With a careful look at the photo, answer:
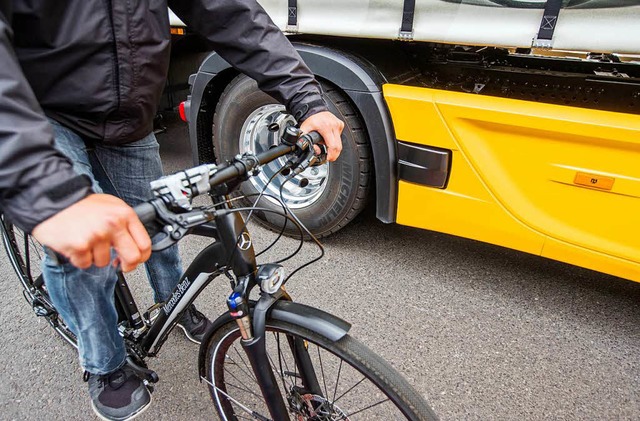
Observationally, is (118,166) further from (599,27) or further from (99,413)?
(599,27)

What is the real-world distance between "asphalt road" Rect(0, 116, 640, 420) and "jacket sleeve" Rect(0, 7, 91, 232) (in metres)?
1.38

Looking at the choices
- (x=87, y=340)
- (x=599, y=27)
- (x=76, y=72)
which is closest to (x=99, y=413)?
(x=87, y=340)

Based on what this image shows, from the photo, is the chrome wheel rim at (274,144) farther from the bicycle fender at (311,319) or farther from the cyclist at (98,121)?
the bicycle fender at (311,319)

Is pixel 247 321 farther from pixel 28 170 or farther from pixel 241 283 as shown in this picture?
pixel 28 170

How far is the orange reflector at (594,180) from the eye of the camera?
6.64 ft

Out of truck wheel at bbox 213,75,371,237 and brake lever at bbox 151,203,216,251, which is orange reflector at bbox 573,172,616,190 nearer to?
truck wheel at bbox 213,75,371,237

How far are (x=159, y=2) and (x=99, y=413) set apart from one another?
1497mm

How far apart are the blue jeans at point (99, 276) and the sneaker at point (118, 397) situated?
0.07 m

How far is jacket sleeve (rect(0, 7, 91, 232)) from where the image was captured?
865 millimetres

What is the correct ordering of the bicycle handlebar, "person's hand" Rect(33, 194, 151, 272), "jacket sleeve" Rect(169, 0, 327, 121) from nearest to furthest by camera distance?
"person's hand" Rect(33, 194, 151, 272), the bicycle handlebar, "jacket sleeve" Rect(169, 0, 327, 121)

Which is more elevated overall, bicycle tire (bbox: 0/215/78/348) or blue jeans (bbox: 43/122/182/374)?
blue jeans (bbox: 43/122/182/374)

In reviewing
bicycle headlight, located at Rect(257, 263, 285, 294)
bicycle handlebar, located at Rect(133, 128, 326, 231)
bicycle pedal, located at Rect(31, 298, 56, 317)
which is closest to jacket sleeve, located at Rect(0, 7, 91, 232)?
bicycle handlebar, located at Rect(133, 128, 326, 231)

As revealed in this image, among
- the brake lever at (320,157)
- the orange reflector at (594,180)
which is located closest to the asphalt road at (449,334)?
the orange reflector at (594,180)

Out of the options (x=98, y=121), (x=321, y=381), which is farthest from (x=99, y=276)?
(x=321, y=381)
